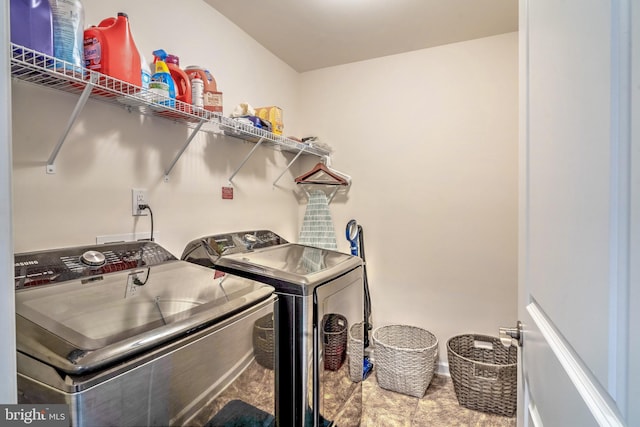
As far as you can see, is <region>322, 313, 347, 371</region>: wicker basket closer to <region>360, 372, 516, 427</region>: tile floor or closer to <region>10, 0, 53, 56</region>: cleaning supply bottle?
<region>360, 372, 516, 427</region>: tile floor

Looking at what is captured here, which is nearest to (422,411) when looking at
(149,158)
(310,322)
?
(310,322)

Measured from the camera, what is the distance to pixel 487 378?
6.64ft

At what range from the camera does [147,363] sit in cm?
71

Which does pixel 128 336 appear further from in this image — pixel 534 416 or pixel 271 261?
pixel 534 416

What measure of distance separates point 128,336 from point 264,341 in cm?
49

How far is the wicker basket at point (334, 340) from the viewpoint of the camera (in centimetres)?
147

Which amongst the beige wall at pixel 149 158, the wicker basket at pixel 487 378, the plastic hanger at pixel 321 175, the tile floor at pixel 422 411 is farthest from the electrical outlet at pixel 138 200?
the wicker basket at pixel 487 378

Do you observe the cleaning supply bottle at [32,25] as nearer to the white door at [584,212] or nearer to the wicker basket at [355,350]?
the white door at [584,212]

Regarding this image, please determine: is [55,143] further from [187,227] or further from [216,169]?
[216,169]

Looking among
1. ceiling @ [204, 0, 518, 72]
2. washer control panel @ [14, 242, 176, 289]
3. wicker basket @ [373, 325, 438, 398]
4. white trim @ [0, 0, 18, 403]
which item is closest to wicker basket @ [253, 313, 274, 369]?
washer control panel @ [14, 242, 176, 289]

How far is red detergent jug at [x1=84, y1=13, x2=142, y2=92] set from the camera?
110 cm

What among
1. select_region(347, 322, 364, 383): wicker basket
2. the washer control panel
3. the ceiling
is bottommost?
select_region(347, 322, 364, 383): wicker basket

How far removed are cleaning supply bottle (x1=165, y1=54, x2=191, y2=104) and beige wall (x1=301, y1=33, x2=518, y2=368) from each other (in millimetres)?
1512

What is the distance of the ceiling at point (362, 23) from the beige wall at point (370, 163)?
11cm
